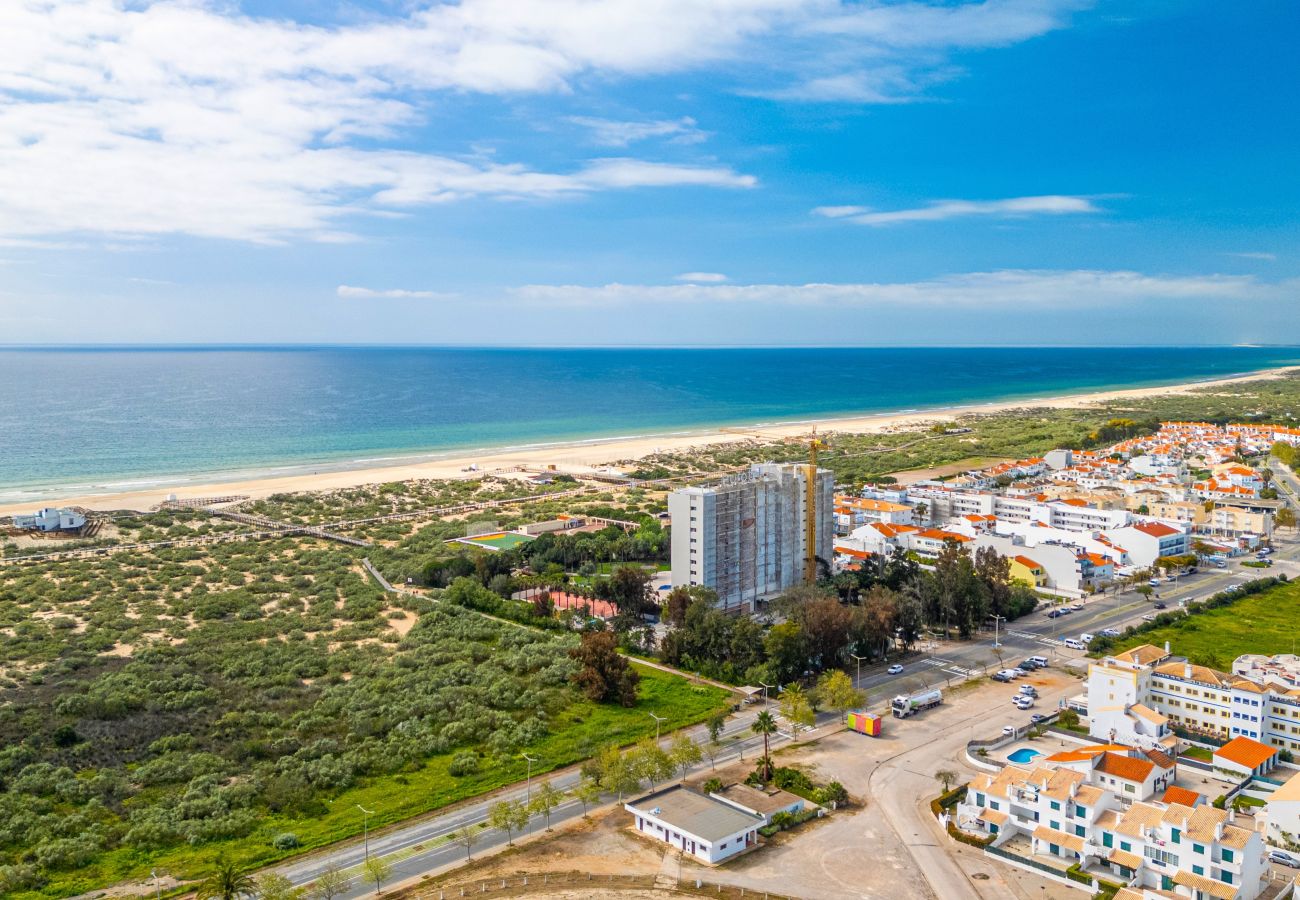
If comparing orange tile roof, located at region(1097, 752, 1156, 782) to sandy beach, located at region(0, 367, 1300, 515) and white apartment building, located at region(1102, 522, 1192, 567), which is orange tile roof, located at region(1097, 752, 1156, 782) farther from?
sandy beach, located at region(0, 367, 1300, 515)

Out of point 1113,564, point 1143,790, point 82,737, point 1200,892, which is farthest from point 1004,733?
point 82,737

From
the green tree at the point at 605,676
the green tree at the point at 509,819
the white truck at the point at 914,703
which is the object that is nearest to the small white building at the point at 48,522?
the green tree at the point at 605,676

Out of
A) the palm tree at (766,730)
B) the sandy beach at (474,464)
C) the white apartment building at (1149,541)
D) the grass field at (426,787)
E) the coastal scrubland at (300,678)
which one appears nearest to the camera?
the grass field at (426,787)

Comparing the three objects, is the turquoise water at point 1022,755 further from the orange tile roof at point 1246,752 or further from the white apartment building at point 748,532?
the white apartment building at point 748,532

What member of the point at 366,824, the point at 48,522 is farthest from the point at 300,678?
the point at 48,522

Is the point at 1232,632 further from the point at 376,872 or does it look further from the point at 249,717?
the point at 249,717
